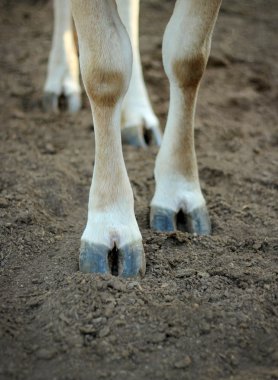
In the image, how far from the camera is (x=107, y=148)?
329 centimetres

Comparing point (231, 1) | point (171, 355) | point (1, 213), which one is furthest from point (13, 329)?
point (231, 1)

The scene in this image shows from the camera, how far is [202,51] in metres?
3.48

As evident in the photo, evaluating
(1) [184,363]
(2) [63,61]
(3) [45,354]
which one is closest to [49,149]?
(2) [63,61]

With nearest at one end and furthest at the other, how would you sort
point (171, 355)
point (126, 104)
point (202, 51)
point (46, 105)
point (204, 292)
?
point (171, 355) → point (204, 292) → point (202, 51) → point (126, 104) → point (46, 105)

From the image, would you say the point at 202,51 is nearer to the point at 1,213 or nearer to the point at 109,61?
the point at 109,61

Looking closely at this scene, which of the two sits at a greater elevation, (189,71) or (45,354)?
(189,71)

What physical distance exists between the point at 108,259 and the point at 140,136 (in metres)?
1.59

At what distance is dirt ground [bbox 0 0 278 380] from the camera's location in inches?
107

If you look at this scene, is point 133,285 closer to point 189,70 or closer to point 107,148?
point 107,148

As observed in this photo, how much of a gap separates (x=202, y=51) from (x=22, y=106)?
2.09 meters

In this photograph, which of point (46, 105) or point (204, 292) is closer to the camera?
point (204, 292)

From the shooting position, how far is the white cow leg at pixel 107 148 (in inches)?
125

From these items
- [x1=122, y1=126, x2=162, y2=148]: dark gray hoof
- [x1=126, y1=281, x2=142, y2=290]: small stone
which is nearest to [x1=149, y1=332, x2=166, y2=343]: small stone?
[x1=126, y1=281, x2=142, y2=290]: small stone

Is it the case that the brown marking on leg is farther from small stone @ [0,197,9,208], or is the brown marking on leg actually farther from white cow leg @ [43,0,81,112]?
white cow leg @ [43,0,81,112]
